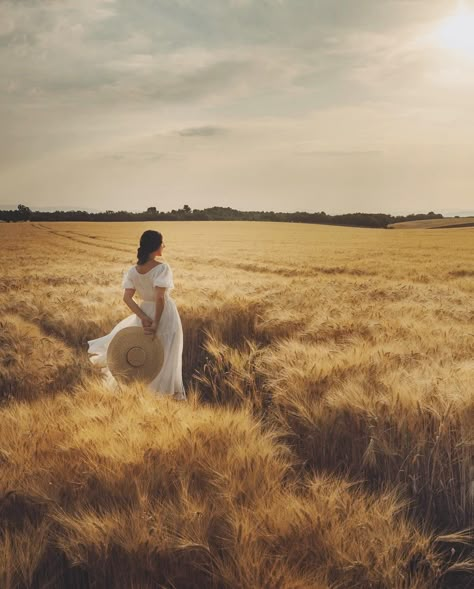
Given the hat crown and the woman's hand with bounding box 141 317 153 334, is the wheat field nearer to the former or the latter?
the hat crown

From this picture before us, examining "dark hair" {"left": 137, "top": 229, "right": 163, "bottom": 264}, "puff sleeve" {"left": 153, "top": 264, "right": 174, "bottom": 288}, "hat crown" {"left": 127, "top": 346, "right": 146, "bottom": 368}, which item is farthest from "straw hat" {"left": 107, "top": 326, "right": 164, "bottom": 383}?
"dark hair" {"left": 137, "top": 229, "right": 163, "bottom": 264}

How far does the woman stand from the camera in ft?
13.2

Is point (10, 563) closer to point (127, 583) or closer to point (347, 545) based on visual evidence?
point (127, 583)

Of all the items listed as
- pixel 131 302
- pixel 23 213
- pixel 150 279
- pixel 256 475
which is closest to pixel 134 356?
pixel 131 302

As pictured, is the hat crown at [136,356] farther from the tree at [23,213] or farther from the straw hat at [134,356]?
the tree at [23,213]

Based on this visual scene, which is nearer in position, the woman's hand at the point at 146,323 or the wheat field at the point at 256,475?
the wheat field at the point at 256,475

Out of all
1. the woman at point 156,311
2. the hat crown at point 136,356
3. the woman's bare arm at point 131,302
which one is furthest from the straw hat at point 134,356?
the woman's bare arm at point 131,302

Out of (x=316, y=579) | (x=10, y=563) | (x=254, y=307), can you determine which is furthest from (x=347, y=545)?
(x=254, y=307)

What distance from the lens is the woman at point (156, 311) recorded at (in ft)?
13.2

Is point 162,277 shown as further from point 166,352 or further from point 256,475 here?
point 256,475

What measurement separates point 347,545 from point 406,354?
2.01 metres

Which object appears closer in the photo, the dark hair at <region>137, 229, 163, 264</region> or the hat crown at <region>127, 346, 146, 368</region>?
the hat crown at <region>127, 346, 146, 368</region>

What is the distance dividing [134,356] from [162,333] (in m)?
0.51

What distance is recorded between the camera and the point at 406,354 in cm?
321
